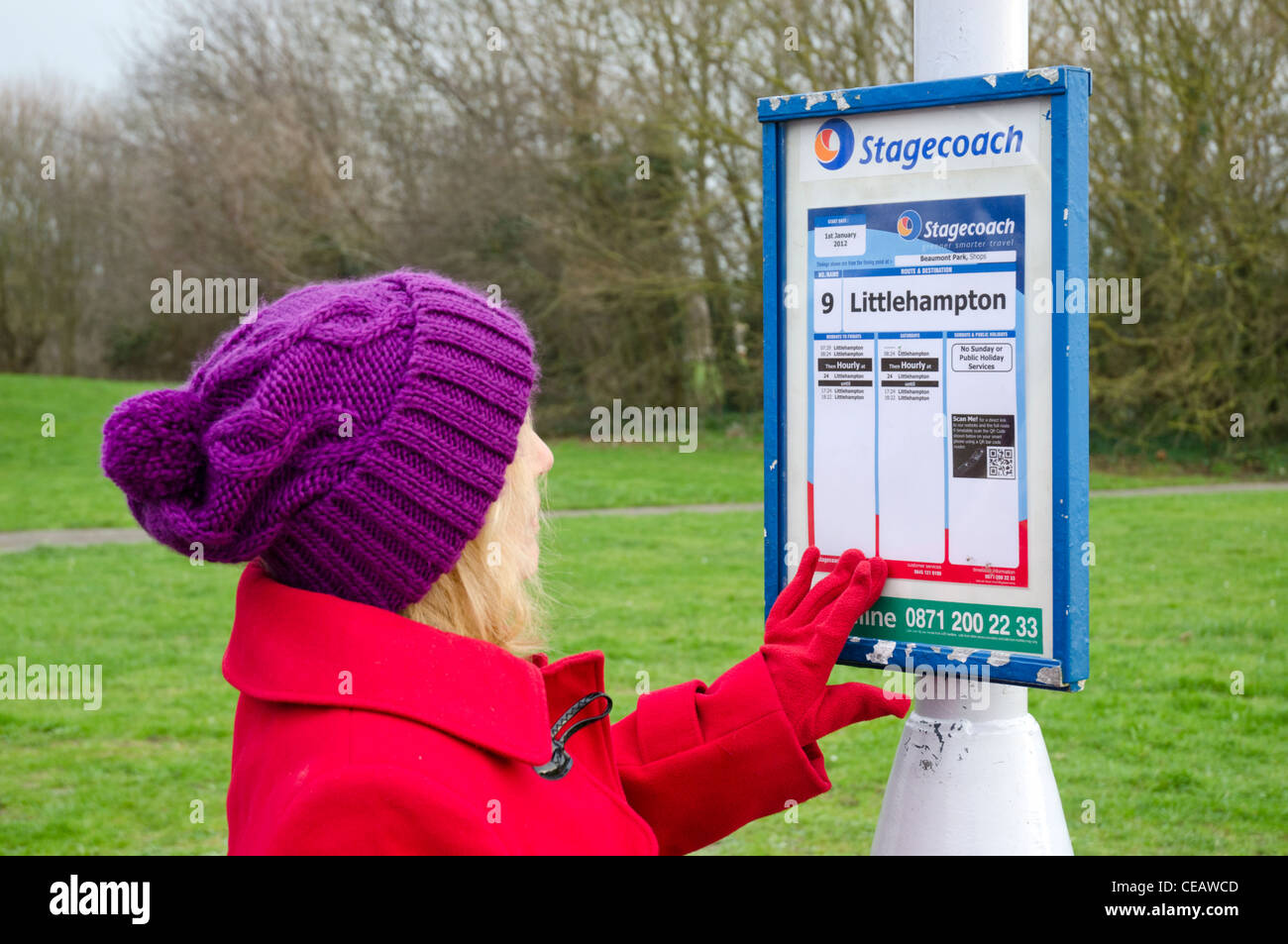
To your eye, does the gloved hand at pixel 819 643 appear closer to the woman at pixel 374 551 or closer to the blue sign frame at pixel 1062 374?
the blue sign frame at pixel 1062 374

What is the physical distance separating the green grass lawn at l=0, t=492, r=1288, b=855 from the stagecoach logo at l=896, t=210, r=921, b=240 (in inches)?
49.0

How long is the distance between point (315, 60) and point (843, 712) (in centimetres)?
3186

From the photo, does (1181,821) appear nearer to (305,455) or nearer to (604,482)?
(305,455)

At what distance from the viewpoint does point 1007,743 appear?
2145 mm

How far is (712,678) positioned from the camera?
22.4 ft

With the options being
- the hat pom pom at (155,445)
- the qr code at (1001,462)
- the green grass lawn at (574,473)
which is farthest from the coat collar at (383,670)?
the green grass lawn at (574,473)

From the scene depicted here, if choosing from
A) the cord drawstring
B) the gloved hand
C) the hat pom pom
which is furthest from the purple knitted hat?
the gloved hand

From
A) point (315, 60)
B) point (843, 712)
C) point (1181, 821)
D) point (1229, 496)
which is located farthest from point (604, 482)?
point (315, 60)

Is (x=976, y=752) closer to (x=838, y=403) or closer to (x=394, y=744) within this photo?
(x=838, y=403)

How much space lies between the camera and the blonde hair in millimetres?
1857

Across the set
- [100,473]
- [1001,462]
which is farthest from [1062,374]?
[100,473]

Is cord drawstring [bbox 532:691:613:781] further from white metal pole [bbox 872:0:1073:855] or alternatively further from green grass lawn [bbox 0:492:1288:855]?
green grass lawn [bbox 0:492:1288:855]

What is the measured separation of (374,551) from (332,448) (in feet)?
0.51

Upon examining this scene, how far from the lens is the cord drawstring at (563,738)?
6.11ft
